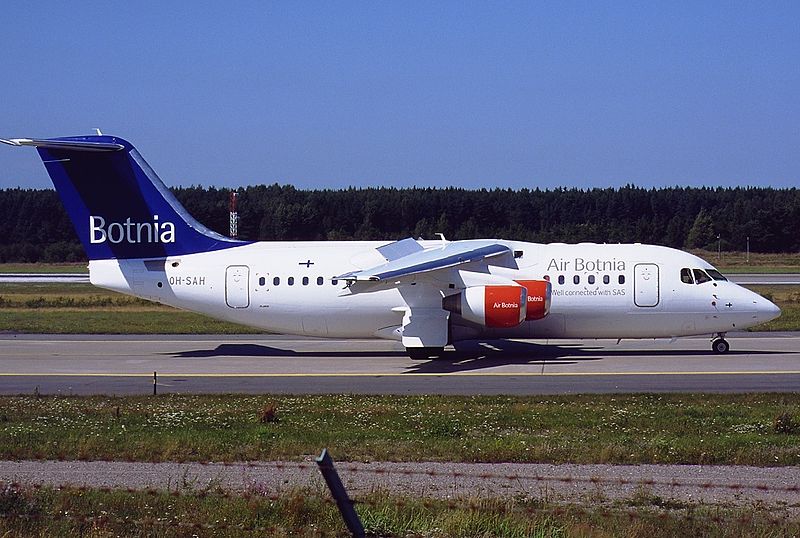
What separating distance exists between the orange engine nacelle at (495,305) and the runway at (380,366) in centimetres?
129

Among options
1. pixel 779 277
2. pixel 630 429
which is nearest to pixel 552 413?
pixel 630 429

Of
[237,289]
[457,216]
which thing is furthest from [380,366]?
[457,216]

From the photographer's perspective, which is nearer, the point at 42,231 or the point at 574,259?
the point at 574,259

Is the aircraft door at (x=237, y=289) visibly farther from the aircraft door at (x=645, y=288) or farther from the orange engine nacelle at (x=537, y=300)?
the aircraft door at (x=645, y=288)

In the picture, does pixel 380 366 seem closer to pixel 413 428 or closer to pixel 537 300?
pixel 537 300

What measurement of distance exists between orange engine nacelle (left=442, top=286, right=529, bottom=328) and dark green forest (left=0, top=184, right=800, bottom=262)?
63.6m

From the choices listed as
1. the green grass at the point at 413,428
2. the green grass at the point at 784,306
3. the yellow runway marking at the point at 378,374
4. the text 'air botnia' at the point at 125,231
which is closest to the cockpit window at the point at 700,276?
the yellow runway marking at the point at 378,374

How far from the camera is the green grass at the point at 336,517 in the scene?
9883mm

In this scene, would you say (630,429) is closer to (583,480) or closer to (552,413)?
(552,413)

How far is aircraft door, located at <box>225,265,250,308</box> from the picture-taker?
100ft

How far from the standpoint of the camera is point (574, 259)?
30.3 meters

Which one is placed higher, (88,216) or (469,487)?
(88,216)

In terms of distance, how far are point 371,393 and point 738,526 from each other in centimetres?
1332

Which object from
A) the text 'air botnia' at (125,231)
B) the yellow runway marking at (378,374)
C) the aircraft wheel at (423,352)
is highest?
the text 'air botnia' at (125,231)
